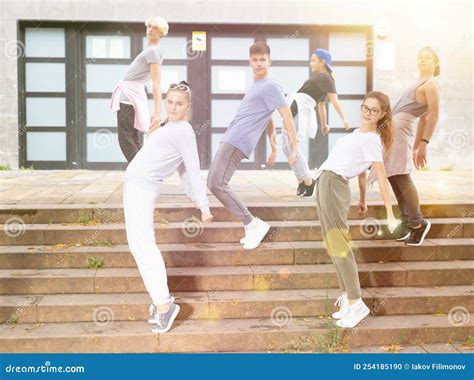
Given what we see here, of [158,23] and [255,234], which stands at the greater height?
[158,23]

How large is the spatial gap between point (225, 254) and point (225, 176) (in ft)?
2.64

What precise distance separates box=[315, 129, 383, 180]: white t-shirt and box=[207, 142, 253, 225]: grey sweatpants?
1081 millimetres

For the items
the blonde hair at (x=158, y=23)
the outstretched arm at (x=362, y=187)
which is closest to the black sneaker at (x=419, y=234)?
the outstretched arm at (x=362, y=187)

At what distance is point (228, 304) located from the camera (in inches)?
251

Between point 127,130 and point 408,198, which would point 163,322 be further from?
point 127,130

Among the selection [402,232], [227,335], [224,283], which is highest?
[402,232]

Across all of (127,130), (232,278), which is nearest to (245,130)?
(232,278)

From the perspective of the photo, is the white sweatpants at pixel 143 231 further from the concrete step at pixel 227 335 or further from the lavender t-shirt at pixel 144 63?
the lavender t-shirt at pixel 144 63

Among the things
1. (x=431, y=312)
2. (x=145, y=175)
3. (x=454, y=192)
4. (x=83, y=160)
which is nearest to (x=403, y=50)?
(x=454, y=192)

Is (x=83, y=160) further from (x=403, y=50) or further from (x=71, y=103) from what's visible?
(x=403, y=50)

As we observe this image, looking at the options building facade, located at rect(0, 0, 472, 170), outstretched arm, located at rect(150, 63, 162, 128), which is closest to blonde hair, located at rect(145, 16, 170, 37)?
outstretched arm, located at rect(150, 63, 162, 128)

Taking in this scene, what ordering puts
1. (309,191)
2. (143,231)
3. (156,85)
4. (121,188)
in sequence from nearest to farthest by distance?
(143,231)
(156,85)
(309,191)
(121,188)

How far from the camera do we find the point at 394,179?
7148 mm

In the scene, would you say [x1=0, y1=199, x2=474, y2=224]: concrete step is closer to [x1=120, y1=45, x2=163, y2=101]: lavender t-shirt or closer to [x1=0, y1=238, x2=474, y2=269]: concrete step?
[x1=0, y1=238, x2=474, y2=269]: concrete step
